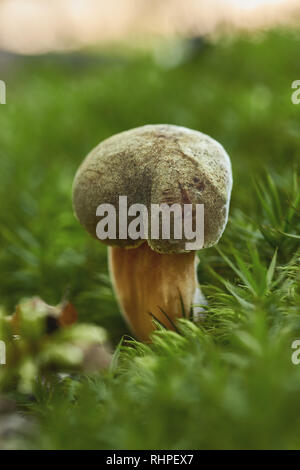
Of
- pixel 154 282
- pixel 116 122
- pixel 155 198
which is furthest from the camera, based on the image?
pixel 116 122

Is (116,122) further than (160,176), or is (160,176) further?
(116,122)

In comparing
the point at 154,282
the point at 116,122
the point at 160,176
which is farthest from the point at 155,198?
the point at 116,122

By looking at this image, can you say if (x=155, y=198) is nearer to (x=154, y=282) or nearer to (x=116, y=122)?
(x=154, y=282)

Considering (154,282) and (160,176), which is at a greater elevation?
(160,176)

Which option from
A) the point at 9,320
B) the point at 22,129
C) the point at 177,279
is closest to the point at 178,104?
the point at 22,129

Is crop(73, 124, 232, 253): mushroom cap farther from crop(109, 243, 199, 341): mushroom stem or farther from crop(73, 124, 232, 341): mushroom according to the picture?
crop(109, 243, 199, 341): mushroom stem

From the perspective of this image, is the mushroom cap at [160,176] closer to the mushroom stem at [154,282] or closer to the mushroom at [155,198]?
the mushroom at [155,198]

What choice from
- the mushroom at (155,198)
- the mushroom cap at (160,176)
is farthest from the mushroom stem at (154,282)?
the mushroom cap at (160,176)
